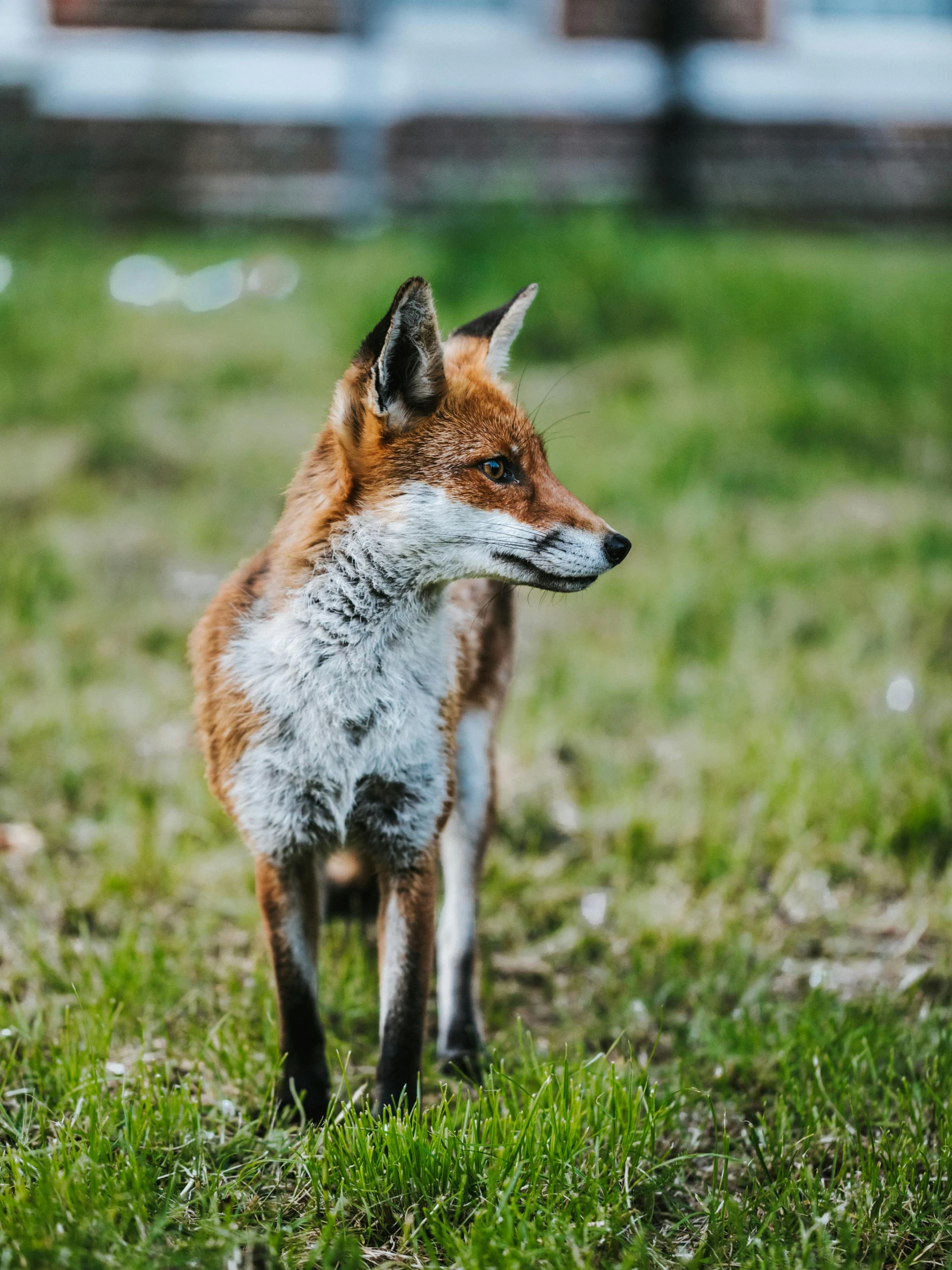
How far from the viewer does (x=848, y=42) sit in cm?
1316

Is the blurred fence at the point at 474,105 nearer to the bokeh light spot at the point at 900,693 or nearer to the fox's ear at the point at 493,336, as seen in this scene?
the bokeh light spot at the point at 900,693

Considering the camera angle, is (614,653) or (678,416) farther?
(678,416)

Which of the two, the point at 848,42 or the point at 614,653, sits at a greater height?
the point at 848,42

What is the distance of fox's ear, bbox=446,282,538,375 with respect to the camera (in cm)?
274

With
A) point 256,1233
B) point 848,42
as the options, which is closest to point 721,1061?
point 256,1233

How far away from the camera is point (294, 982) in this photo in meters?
2.64

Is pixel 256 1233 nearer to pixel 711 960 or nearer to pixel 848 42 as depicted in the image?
pixel 711 960

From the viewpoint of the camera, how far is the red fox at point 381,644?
2.52 meters

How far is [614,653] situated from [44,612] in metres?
2.53

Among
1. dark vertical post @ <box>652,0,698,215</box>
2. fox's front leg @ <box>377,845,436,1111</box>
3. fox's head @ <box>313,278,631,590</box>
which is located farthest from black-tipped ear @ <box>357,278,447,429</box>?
dark vertical post @ <box>652,0,698,215</box>

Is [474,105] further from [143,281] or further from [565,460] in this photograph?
[565,460]

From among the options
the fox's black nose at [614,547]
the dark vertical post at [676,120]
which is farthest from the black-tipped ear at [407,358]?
the dark vertical post at [676,120]

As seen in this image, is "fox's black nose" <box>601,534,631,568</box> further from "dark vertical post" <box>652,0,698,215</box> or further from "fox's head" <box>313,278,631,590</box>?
"dark vertical post" <box>652,0,698,215</box>

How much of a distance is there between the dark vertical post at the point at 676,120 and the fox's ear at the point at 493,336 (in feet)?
36.2
